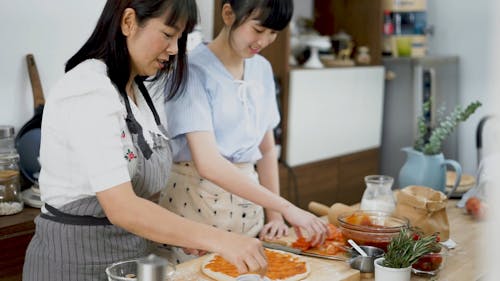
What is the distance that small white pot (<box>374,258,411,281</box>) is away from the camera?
156 centimetres

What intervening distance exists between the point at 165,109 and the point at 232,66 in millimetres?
271

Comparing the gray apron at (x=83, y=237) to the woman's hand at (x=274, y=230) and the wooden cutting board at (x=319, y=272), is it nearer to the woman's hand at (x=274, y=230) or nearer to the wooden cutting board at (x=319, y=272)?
the wooden cutting board at (x=319, y=272)

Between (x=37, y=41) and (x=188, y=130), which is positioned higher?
(x=37, y=41)

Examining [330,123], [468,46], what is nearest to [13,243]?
[330,123]

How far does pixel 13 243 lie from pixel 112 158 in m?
1.01

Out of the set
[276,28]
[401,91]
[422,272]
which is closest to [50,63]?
[276,28]

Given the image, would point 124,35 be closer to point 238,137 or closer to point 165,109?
point 165,109

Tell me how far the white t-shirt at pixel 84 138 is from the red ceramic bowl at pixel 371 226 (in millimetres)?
622

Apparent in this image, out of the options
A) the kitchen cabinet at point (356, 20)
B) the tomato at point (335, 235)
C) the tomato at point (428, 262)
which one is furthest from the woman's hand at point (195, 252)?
the kitchen cabinet at point (356, 20)

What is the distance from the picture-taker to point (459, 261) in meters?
1.83

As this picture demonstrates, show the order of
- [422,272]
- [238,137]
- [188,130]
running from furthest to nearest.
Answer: [238,137]
[188,130]
[422,272]

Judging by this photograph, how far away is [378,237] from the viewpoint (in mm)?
1767

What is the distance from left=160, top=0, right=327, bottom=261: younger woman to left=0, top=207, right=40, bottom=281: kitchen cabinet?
53 centimetres

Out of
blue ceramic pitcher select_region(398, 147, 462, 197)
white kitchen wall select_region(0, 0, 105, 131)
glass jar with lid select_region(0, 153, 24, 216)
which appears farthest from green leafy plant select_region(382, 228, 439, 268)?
white kitchen wall select_region(0, 0, 105, 131)
